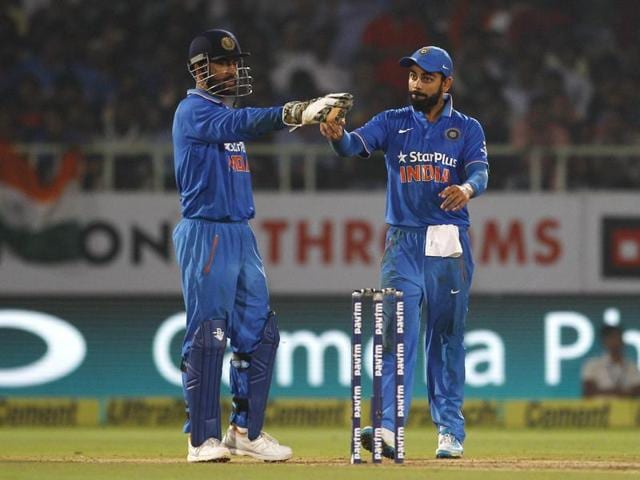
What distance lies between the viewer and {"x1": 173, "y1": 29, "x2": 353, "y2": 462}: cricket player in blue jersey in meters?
7.79

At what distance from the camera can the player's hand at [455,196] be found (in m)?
7.90

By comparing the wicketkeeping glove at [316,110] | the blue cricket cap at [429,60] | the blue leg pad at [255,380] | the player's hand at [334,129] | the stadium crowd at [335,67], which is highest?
the stadium crowd at [335,67]

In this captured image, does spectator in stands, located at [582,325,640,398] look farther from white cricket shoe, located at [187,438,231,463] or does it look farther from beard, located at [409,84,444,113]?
white cricket shoe, located at [187,438,231,463]

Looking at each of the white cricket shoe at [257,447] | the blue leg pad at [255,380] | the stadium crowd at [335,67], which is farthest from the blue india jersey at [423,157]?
the stadium crowd at [335,67]

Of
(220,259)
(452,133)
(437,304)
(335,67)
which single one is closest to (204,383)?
(220,259)

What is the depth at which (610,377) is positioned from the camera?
14406 millimetres

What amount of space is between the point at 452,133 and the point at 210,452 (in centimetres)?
205

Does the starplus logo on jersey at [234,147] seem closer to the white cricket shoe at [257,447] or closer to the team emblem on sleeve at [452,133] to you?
the team emblem on sleeve at [452,133]

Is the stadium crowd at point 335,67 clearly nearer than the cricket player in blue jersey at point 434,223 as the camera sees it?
No

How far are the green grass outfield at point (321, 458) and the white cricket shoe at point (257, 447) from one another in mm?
57

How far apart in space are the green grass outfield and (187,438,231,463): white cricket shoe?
2.6 inches

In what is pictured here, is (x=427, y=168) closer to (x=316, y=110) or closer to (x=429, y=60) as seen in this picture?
(x=429, y=60)

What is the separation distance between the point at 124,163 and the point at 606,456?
6529 millimetres

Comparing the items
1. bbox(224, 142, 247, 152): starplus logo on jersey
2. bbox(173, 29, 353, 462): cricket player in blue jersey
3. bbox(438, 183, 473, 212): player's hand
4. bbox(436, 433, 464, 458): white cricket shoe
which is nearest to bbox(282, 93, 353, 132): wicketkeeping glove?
bbox(173, 29, 353, 462): cricket player in blue jersey
